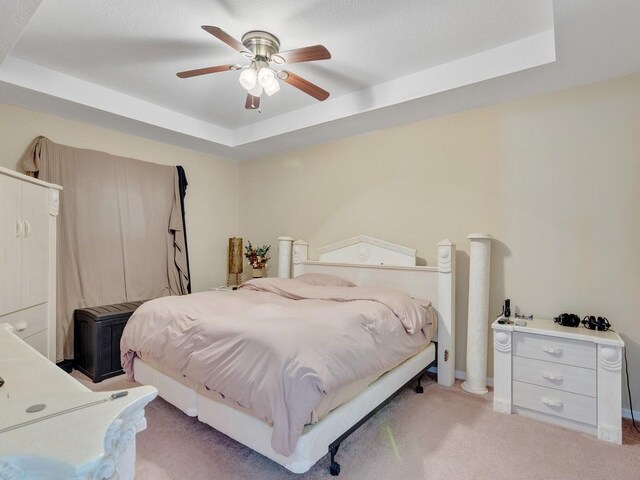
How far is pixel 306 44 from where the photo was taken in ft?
8.36

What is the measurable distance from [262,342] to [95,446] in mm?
1120

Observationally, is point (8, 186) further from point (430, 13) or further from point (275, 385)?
point (430, 13)

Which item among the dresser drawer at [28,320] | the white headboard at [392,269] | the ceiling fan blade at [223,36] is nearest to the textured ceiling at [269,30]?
the ceiling fan blade at [223,36]

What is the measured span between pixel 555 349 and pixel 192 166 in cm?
428

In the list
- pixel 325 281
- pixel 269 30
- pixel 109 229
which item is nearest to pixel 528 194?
pixel 325 281

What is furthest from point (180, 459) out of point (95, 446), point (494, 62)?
point (494, 62)

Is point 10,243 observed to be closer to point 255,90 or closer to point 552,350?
point 255,90

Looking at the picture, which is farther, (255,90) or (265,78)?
(255,90)

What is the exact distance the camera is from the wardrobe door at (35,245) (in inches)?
93.0

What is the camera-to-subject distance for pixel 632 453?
2.03 meters

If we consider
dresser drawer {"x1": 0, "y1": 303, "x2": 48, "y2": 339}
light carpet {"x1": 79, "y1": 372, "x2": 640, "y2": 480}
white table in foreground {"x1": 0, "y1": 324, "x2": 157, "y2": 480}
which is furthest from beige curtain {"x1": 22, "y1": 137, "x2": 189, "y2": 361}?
white table in foreground {"x1": 0, "y1": 324, "x2": 157, "y2": 480}

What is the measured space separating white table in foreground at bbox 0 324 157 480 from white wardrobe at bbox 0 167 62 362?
1508 mm

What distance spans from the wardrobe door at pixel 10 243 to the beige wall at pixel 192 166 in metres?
1.19

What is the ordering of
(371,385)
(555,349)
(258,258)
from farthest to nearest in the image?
1. (258,258)
2. (555,349)
3. (371,385)
